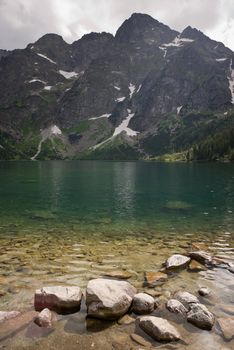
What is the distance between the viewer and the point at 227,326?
12.9 meters

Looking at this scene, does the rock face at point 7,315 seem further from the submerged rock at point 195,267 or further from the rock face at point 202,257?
the rock face at point 202,257

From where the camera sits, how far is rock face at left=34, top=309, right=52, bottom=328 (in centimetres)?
1305

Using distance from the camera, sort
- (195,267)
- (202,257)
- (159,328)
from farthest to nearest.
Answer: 1. (202,257)
2. (195,267)
3. (159,328)

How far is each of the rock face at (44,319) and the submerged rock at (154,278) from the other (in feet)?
20.8

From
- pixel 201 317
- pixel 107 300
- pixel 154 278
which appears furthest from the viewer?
pixel 154 278

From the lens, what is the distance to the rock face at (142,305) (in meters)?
14.1

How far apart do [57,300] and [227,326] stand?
767 centimetres

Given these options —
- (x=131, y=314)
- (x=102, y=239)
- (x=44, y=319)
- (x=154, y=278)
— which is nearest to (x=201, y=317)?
(x=131, y=314)

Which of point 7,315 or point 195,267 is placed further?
point 195,267

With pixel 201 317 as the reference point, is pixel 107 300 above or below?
above

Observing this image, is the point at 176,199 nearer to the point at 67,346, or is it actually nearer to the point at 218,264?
the point at 218,264

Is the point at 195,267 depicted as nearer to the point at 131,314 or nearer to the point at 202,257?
the point at 202,257

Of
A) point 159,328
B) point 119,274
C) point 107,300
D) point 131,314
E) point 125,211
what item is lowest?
point 125,211

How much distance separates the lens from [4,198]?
6166 cm
